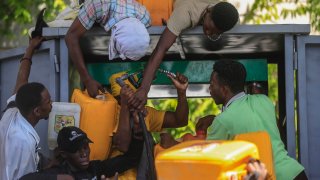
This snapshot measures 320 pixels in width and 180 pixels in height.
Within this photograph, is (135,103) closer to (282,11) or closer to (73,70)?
(73,70)

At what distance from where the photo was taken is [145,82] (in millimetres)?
5727

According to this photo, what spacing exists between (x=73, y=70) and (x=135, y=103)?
0.73 metres

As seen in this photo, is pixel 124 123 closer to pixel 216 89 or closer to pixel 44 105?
pixel 44 105

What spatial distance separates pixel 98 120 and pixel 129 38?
58 cm

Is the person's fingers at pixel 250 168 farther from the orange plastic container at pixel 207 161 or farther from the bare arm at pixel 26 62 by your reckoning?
the bare arm at pixel 26 62

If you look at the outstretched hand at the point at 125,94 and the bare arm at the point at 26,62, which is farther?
the bare arm at the point at 26,62

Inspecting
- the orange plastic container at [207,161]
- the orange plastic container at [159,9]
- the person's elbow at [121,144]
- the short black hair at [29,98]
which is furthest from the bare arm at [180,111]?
the orange plastic container at [207,161]

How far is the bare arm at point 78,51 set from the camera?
19.0ft

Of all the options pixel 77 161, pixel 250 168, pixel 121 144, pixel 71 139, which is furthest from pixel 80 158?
pixel 250 168

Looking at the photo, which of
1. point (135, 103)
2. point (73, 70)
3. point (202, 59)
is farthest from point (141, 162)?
point (202, 59)

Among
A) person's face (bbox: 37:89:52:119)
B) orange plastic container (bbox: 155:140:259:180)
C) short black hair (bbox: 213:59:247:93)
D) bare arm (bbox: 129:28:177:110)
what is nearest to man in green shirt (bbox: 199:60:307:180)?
short black hair (bbox: 213:59:247:93)

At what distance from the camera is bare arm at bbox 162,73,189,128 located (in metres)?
6.18

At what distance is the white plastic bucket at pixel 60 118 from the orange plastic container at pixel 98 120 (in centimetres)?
5

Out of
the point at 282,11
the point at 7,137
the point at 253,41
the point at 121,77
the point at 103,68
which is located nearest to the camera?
the point at 7,137
